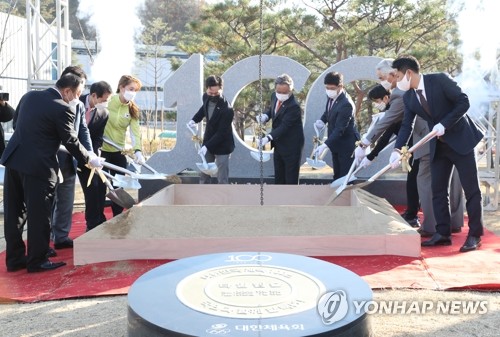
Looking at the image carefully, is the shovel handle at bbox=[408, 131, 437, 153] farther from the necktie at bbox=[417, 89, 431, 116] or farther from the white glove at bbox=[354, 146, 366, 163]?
the white glove at bbox=[354, 146, 366, 163]

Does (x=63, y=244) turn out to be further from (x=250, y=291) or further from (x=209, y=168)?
(x=250, y=291)

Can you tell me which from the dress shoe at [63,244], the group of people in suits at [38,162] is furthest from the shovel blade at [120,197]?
the dress shoe at [63,244]

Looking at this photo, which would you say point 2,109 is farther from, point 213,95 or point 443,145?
point 443,145

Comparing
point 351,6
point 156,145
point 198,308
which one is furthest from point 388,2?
point 198,308

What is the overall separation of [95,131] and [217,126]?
1.59m

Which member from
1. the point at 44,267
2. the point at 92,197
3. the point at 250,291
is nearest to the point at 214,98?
the point at 92,197

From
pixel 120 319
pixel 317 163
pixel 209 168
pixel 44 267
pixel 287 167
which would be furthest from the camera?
pixel 317 163

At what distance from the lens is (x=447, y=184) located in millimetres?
4234

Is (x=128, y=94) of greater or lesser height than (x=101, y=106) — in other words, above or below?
above

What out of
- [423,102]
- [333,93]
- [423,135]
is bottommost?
[423,135]

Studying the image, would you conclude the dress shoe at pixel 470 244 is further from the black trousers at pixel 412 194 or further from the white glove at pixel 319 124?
the white glove at pixel 319 124

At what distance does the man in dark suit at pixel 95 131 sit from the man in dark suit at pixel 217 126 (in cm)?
133

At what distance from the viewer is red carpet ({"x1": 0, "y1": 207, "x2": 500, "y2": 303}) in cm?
324

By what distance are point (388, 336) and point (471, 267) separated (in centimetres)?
133
